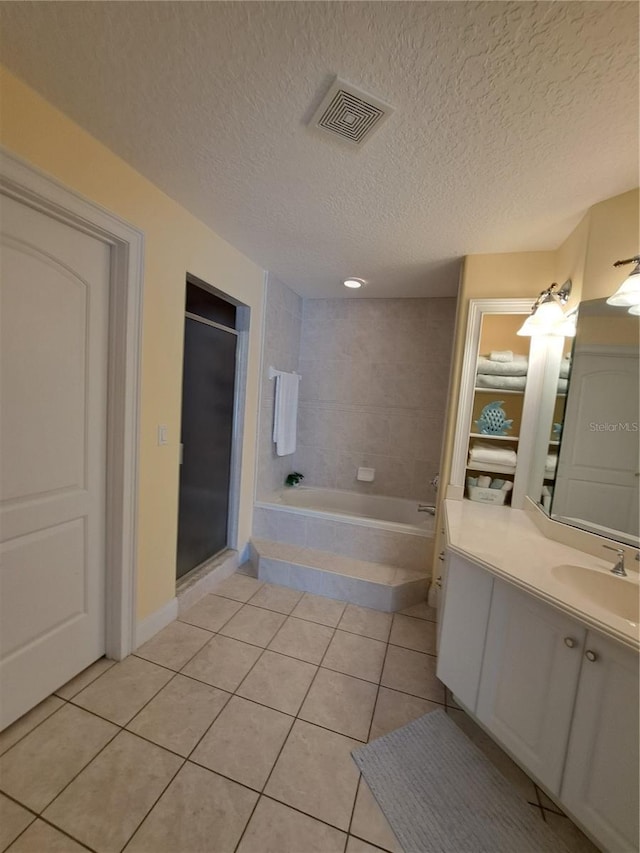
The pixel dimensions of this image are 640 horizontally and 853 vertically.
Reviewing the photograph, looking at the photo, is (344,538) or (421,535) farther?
(344,538)

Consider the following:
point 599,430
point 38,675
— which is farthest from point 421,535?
point 38,675

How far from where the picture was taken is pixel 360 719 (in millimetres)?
1531

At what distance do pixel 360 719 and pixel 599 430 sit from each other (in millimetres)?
1704

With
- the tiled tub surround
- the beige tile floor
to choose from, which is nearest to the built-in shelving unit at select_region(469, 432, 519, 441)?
the tiled tub surround

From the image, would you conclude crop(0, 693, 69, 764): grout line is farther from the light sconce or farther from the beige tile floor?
the light sconce

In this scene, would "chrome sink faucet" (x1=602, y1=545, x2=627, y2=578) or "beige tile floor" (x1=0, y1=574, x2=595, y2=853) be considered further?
"chrome sink faucet" (x1=602, y1=545, x2=627, y2=578)

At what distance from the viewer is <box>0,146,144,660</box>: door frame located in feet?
4.91

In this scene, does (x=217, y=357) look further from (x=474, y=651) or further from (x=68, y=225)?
(x=474, y=651)

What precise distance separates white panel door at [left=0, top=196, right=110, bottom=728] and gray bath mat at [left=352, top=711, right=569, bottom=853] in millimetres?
1414

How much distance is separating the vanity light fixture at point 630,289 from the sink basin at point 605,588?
3.59 feet

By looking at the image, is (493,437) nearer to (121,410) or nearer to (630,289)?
(630,289)

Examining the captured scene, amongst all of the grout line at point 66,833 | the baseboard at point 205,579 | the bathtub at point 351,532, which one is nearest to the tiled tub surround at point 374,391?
the bathtub at point 351,532

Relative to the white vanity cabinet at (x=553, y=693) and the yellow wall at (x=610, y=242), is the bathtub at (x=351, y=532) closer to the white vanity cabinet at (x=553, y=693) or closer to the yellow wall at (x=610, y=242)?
the white vanity cabinet at (x=553, y=693)

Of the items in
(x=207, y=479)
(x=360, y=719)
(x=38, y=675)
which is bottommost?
(x=360, y=719)
